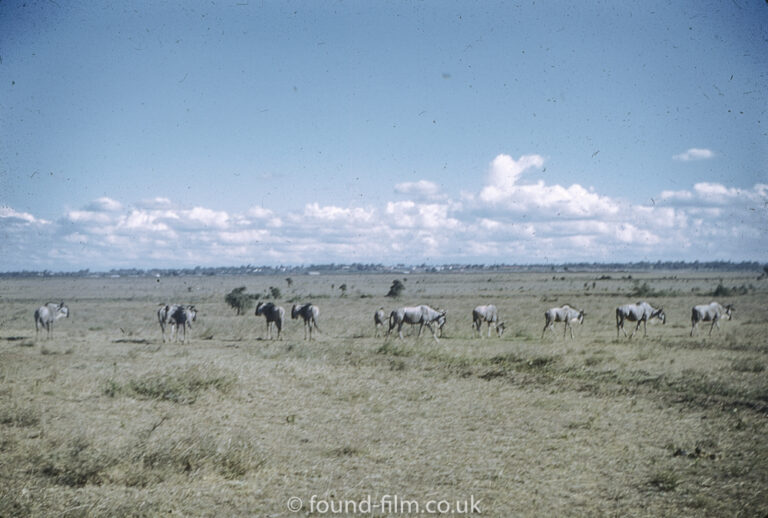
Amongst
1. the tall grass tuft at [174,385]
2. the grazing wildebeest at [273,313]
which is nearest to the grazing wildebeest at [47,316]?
the grazing wildebeest at [273,313]

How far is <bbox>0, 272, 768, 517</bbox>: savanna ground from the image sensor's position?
7166mm

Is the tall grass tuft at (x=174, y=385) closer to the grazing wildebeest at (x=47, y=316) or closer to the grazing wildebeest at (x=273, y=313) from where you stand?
the grazing wildebeest at (x=273, y=313)

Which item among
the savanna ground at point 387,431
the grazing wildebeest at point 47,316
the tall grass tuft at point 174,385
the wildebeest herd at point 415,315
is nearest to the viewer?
the savanna ground at point 387,431

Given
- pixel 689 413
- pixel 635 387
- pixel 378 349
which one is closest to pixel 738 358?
pixel 635 387

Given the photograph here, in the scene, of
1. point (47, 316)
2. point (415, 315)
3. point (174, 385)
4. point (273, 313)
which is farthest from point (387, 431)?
point (47, 316)

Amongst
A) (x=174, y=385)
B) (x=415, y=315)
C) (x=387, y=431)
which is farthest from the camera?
(x=415, y=315)

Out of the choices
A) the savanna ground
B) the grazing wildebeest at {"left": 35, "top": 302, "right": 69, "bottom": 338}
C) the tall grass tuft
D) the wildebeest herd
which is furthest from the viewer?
the grazing wildebeest at {"left": 35, "top": 302, "right": 69, "bottom": 338}

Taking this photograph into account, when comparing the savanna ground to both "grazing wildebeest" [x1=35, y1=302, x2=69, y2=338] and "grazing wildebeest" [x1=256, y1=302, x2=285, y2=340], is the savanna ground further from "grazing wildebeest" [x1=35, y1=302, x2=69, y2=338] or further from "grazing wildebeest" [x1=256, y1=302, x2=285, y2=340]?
"grazing wildebeest" [x1=35, y1=302, x2=69, y2=338]

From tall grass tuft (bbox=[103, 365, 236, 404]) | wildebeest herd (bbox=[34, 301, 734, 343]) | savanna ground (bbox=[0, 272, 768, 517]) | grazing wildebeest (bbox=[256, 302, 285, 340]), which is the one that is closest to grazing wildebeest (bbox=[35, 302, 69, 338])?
wildebeest herd (bbox=[34, 301, 734, 343])

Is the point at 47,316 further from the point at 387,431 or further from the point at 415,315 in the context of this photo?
the point at 387,431

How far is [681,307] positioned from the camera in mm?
40656

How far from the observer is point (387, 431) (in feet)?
33.2

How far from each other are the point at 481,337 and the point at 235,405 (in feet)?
52.5

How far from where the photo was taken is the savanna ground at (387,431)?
23.5ft
